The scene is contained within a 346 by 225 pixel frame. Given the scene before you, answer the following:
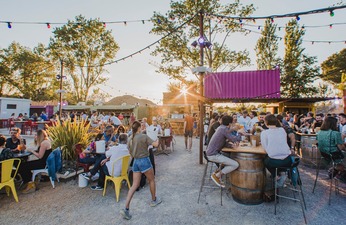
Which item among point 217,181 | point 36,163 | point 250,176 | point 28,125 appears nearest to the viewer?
point 250,176

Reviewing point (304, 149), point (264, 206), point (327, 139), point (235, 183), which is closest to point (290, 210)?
point (264, 206)

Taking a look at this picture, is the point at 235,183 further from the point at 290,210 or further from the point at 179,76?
the point at 179,76

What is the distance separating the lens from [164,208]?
3309 mm

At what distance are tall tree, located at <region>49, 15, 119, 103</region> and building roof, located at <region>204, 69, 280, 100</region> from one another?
16.8 meters

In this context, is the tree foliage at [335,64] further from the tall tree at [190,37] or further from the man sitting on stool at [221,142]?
the man sitting on stool at [221,142]

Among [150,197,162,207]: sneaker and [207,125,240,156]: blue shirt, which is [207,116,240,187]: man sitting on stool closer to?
[207,125,240,156]: blue shirt

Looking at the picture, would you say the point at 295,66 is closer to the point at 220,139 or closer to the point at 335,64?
the point at 335,64

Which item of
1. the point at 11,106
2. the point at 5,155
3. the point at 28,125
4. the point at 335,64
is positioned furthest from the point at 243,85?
the point at 335,64

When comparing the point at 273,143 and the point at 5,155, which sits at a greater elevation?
the point at 273,143

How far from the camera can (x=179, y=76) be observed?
21.5 meters

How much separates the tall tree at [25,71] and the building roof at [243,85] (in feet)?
85.3

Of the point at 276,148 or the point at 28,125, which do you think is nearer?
the point at 276,148

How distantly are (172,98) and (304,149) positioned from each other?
21597 millimetres

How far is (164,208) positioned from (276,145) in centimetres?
218
